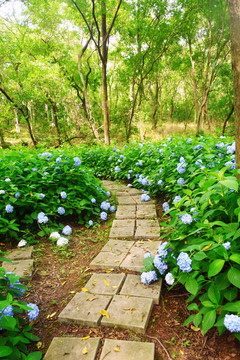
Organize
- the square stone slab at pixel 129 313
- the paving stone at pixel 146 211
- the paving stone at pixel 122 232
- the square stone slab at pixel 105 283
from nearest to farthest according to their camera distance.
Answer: the square stone slab at pixel 129 313 → the square stone slab at pixel 105 283 → the paving stone at pixel 122 232 → the paving stone at pixel 146 211

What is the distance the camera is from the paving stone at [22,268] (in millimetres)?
2110

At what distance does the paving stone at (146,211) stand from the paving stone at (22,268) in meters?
1.59

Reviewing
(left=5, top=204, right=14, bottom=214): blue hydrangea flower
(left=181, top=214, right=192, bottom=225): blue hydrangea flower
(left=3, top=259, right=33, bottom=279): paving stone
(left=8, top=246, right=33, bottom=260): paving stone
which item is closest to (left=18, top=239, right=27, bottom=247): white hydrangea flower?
(left=8, top=246, right=33, bottom=260): paving stone

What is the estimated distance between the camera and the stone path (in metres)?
1.33

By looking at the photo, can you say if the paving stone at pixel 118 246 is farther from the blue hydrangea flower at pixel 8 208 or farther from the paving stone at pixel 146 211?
the blue hydrangea flower at pixel 8 208

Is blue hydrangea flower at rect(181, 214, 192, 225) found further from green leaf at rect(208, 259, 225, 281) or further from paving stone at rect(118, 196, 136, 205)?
paving stone at rect(118, 196, 136, 205)

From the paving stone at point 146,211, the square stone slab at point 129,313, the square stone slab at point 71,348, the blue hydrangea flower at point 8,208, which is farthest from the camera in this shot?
the paving stone at point 146,211

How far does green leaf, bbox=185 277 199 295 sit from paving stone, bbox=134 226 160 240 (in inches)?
48.1

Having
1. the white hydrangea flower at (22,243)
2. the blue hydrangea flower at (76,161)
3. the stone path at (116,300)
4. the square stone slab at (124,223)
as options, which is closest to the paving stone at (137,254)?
the stone path at (116,300)

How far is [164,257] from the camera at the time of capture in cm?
185

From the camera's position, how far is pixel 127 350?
1316 millimetres

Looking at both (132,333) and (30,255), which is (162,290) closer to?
(132,333)

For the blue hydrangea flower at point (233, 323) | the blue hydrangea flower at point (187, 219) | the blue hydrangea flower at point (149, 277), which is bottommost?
the blue hydrangea flower at point (149, 277)

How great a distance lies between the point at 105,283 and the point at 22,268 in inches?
33.3
